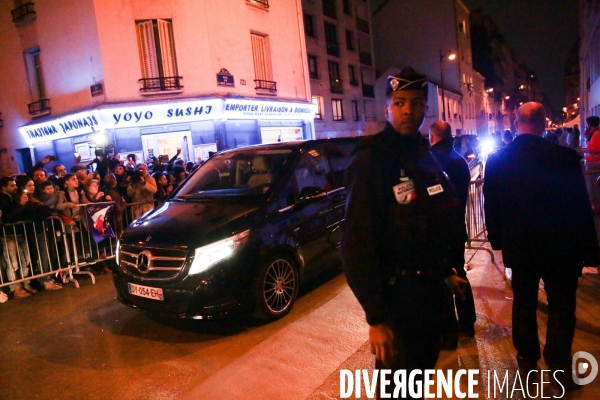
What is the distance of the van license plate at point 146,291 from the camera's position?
4.31m

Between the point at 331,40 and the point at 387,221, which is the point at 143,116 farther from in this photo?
the point at 331,40

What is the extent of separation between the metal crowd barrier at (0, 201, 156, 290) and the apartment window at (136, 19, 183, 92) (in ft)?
31.9

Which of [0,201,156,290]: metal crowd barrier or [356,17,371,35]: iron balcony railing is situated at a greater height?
[356,17,371,35]: iron balcony railing

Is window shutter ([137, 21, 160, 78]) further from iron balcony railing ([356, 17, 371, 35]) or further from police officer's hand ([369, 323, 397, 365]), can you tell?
iron balcony railing ([356, 17, 371, 35])

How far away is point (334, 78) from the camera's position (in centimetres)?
3253

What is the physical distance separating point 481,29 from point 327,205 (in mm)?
61180

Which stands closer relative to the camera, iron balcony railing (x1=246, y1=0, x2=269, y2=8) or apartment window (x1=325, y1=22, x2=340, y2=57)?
iron balcony railing (x1=246, y1=0, x2=269, y2=8)

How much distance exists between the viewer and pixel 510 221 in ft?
9.59

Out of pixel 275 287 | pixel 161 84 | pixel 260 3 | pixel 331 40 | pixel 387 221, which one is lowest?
pixel 275 287

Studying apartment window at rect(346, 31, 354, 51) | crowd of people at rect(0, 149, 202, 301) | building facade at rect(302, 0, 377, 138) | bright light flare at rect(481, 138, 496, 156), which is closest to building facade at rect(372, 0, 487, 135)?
building facade at rect(302, 0, 377, 138)

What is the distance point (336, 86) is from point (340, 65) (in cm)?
186

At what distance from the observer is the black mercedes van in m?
4.22

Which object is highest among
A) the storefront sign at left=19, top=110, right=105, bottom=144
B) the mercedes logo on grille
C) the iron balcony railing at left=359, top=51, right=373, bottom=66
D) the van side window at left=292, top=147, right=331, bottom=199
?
the iron balcony railing at left=359, top=51, right=373, bottom=66

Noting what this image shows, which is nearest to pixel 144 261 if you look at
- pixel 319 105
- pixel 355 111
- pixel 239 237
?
pixel 239 237
